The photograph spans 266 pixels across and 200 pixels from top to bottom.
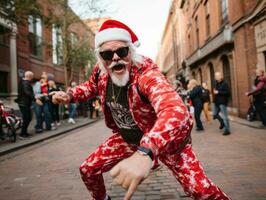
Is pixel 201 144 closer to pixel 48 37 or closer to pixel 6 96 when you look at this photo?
pixel 6 96

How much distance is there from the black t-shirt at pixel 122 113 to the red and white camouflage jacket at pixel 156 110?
9 centimetres

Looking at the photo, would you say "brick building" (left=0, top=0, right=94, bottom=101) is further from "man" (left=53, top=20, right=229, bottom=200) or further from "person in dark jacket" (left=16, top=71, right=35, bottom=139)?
"man" (left=53, top=20, right=229, bottom=200)

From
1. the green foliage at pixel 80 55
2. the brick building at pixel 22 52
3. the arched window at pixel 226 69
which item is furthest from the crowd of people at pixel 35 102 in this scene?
the arched window at pixel 226 69

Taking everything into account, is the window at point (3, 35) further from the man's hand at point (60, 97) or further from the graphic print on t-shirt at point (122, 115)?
the graphic print on t-shirt at point (122, 115)

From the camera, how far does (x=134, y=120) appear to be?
221 cm

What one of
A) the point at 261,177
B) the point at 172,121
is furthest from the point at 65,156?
the point at 172,121

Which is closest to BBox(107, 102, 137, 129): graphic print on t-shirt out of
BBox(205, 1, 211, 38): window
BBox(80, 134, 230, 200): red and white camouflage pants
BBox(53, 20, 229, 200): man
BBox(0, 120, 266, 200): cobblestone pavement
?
BBox(53, 20, 229, 200): man

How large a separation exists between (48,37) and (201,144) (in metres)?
18.9

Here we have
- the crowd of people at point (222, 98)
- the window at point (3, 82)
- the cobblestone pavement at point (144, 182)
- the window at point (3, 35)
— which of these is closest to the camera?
the cobblestone pavement at point (144, 182)

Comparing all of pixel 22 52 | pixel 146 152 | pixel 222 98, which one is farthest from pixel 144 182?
pixel 22 52

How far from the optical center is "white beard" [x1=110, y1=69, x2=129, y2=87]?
6.97 feet

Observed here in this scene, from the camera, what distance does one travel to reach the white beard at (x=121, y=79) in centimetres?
212

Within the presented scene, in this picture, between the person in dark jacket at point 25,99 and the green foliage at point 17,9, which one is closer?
the person in dark jacket at point 25,99

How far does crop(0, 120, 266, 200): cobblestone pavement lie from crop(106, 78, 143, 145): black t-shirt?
1.43 metres
